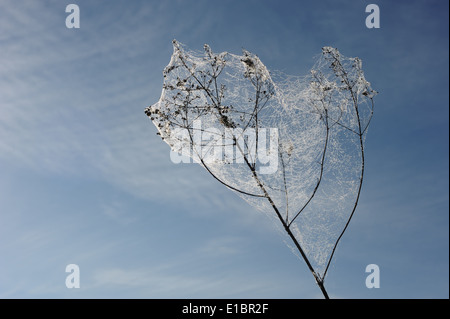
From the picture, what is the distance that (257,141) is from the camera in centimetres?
1016

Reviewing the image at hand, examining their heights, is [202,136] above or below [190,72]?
below
